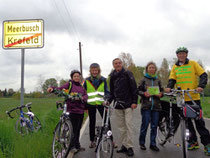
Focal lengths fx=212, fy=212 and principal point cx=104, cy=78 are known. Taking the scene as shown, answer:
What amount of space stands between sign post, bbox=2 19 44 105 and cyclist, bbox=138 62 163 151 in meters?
3.26

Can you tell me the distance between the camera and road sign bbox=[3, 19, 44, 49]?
618 cm

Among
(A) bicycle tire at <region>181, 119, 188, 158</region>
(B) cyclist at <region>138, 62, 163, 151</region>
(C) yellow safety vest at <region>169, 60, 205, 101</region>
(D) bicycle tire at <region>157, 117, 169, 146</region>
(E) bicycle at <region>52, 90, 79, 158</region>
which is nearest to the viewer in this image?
(A) bicycle tire at <region>181, 119, 188, 158</region>

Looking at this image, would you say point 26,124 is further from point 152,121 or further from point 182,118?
point 182,118

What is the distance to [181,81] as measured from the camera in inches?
189

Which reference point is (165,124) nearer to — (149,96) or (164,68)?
(149,96)

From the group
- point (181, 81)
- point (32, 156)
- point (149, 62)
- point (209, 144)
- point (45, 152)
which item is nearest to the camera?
point (32, 156)

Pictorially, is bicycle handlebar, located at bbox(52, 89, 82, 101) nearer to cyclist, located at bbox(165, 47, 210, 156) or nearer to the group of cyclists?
the group of cyclists

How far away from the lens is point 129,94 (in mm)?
4887

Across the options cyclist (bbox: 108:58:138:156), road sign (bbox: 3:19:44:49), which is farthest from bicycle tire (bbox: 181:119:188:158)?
road sign (bbox: 3:19:44:49)

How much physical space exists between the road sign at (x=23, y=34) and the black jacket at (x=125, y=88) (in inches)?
109

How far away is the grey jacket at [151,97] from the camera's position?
496 centimetres

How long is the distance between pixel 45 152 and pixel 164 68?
152 feet

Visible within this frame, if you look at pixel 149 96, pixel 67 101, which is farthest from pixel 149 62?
pixel 67 101

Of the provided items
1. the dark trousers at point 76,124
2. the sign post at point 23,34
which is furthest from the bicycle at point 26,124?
the dark trousers at point 76,124
